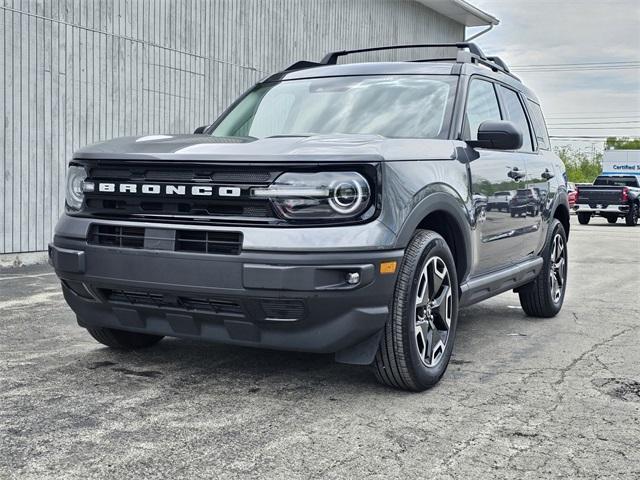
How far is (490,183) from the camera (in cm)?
520

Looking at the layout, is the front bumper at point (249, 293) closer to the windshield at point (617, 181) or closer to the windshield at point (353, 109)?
the windshield at point (353, 109)

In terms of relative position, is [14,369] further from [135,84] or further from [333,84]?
[135,84]

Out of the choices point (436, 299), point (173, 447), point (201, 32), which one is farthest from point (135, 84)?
point (173, 447)

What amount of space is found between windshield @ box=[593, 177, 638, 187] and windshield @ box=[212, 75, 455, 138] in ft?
86.2

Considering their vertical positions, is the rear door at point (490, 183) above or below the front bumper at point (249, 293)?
above

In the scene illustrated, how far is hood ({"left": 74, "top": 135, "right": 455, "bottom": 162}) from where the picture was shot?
3807 millimetres

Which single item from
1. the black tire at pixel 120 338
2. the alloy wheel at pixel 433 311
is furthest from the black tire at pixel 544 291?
the black tire at pixel 120 338

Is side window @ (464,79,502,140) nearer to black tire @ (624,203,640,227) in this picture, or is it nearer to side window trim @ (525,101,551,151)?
side window trim @ (525,101,551,151)

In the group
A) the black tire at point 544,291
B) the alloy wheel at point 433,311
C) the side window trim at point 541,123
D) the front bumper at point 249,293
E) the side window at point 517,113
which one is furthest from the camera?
the side window trim at point 541,123

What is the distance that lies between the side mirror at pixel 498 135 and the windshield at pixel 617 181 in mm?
26431

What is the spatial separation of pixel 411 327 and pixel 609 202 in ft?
84.2

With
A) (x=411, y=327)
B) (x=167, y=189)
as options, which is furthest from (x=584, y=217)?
(x=167, y=189)

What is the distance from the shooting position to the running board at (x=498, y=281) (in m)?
4.95

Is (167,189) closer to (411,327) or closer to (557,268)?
(411,327)
